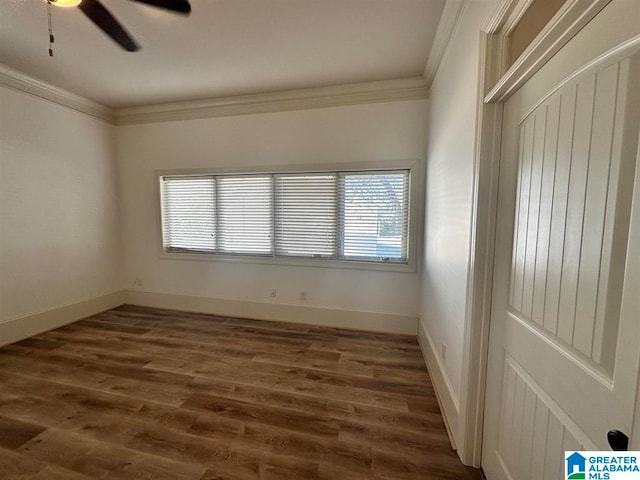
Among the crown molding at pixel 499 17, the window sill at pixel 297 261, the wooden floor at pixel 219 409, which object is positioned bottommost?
the wooden floor at pixel 219 409

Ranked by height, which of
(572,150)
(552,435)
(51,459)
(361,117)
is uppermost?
(361,117)

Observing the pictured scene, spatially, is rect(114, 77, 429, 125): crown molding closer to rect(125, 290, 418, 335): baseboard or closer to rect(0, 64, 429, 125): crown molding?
rect(0, 64, 429, 125): crown molding

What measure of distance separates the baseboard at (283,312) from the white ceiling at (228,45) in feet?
8.81

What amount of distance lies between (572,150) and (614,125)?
0.16 meters

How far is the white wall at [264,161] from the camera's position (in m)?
2.99

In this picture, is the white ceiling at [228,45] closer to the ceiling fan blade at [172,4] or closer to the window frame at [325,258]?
the ceiling fan blade at [172,4]

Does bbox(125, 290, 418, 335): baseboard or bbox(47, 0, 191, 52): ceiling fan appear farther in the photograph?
bbox(125, 290, 418, 335): baseboard

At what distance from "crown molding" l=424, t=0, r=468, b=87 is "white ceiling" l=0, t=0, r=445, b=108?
0.25 feet

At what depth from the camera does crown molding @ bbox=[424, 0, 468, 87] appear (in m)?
1.72

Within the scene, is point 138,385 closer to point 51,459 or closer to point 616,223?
point 51,459

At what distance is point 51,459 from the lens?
1.49 m

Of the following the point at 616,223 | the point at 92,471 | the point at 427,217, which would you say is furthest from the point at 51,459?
the point at 427,217

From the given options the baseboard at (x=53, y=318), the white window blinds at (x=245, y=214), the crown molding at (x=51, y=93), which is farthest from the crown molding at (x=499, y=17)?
the baseboard at (x=53, y=318)

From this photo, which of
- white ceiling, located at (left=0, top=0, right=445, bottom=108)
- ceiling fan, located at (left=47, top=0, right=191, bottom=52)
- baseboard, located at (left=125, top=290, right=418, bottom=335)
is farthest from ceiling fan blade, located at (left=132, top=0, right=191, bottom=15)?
baseboard, located at (left=125, top=290, right=418, bottom=335)
